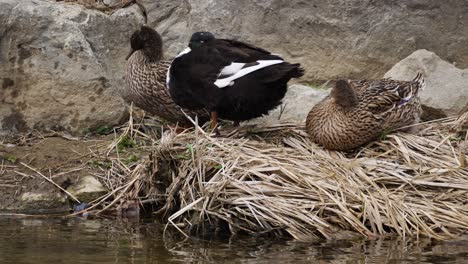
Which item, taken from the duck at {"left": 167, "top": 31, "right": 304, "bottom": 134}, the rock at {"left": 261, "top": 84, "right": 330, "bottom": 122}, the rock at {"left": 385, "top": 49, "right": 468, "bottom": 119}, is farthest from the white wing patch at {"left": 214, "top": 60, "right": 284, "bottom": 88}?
the rock at {"left": 385, "top": 49, "right": 468, "bottom": 119}

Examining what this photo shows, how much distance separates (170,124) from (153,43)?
74cm

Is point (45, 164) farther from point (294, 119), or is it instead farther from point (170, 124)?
point (294, 119)

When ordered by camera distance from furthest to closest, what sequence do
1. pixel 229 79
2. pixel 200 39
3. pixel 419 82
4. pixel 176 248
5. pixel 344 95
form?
1. pixel 419 82
2. pixel 200 39
3. pixel 344 95
4. pixel 229 79
5. pixel 176 248

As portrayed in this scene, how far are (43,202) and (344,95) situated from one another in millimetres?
2542

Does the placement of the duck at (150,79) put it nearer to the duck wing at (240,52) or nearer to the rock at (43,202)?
the duck wing at (240,52)

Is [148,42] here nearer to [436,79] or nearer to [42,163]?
[42,163]

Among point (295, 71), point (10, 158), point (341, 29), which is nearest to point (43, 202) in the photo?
point (10, 158)

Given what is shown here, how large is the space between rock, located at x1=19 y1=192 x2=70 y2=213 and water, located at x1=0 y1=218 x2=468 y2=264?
0.56 meters

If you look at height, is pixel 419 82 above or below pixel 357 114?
above

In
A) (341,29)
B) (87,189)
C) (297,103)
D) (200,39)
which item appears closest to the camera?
(87,189)

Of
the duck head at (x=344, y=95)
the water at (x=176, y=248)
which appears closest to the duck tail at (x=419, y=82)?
the duck head at (x=344, y=95)

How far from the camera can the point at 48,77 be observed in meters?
10.3

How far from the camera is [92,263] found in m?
7.32

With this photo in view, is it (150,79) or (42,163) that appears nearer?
(42,163)
